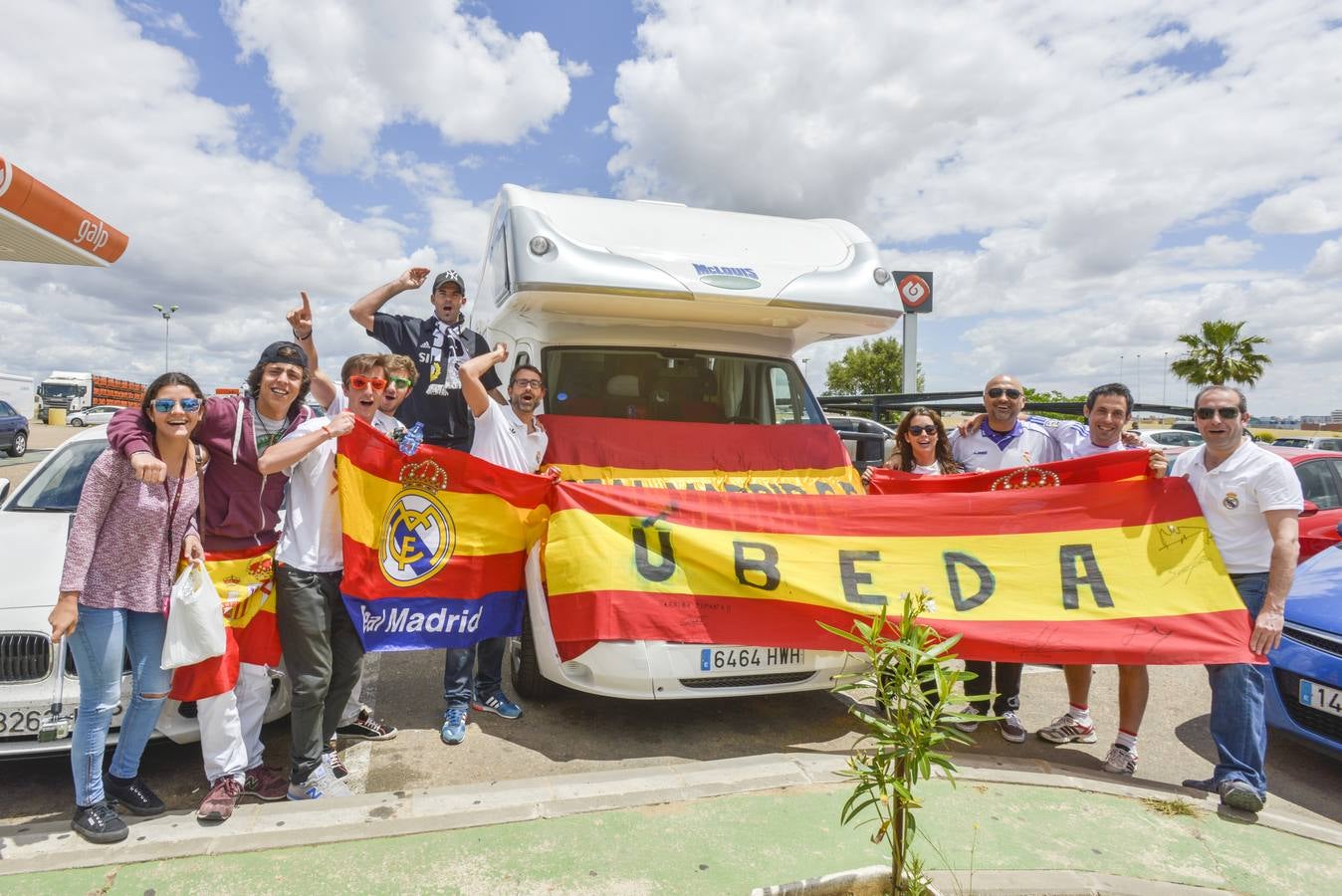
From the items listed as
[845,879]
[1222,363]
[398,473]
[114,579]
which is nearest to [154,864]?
[114,579]

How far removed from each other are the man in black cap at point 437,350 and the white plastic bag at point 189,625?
2154mm

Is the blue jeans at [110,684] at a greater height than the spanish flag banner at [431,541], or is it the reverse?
the spanish flag banner at [431,541]

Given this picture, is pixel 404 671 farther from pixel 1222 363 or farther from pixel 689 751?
pixel 1222 363

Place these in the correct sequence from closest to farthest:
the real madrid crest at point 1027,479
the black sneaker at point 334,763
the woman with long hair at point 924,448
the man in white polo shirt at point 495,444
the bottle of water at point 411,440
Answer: the black sneaker at point 334,763, the bottle of water at point 411,440, the man in white polo shirt at point 495,444, the real madrid crest at point 1027,479, the woman with long hair at point 924,448

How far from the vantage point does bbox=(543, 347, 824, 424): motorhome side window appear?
5379 mm

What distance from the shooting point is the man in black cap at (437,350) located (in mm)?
5266

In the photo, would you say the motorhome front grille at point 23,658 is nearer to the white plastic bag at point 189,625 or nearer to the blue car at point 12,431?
the white plastic bag at point 189,625

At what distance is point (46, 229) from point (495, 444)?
7.95 meters

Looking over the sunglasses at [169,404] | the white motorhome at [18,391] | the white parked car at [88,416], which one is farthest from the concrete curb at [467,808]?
the white parked car at [88,416]

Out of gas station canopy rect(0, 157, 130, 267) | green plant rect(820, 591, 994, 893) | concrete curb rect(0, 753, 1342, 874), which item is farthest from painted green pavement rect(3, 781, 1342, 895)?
gas station canopy rect(0, 157, 130, 267)

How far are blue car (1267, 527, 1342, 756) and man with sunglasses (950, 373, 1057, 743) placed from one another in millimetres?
1381

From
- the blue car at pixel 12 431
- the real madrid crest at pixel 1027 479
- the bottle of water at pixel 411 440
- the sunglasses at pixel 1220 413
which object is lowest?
the real madrid crest at pixel 1027 479

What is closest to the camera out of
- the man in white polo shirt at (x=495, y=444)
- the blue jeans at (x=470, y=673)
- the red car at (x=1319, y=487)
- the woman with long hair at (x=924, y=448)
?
the man in white polo shirt at (x=495, y=444)

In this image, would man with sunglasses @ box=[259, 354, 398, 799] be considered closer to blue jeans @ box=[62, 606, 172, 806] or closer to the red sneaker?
the red sneaker
